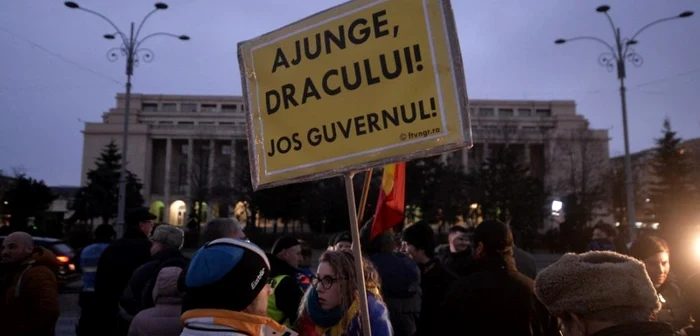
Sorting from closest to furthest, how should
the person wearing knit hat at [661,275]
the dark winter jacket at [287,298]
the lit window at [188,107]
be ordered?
the dark winter jacket at [287,298] < the person wearing knit hat at [661,275] < the lit window at [188,107]

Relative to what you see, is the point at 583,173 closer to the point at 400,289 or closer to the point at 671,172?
the point at 671,172

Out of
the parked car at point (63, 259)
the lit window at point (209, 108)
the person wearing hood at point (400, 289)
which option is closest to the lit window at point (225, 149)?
the lit window at point (209, 108)

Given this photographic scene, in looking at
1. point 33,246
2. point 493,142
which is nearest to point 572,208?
point 493,142

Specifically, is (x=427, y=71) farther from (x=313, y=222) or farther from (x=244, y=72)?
(x=313, y=222)

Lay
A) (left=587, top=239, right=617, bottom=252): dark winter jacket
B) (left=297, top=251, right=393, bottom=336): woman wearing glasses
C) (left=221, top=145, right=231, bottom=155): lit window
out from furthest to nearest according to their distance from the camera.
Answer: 1. (left=221, top=145, right=231, bottom=155): lit window
2. (left=587, top=239, right=617, bottom=252): dark winter jacket
3. (left=297, top=251, right=393, bottom=336): woman wearing glasses

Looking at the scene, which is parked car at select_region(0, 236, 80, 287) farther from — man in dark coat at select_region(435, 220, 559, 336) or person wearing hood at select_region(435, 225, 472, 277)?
man in dark coat at select_region(435, 220, 559, 336)

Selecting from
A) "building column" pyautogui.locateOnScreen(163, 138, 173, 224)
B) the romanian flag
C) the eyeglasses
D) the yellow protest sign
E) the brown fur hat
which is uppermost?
"building column" pyautogui.locateOnScreen(163, 138, 173, 224)

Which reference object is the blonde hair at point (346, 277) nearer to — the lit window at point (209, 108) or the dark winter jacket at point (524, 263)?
the dark winter jacket at point (524, 263)

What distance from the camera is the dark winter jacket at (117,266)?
19.1ft

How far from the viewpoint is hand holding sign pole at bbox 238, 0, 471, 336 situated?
8.73 feet

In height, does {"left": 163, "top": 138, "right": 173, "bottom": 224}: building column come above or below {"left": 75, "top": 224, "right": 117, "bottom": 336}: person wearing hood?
above

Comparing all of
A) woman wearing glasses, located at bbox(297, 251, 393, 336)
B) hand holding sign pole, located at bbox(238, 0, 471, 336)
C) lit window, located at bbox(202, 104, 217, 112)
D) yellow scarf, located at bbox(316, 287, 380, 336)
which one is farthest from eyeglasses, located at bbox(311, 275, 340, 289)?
lit window, located at bbox(202, 104, 217, 112)

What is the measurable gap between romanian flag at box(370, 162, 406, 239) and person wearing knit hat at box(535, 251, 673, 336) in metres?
2.64

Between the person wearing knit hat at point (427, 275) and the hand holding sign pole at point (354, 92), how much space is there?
8.38 feet
